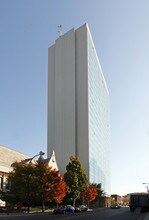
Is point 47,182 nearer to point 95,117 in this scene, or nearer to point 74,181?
point 74,181

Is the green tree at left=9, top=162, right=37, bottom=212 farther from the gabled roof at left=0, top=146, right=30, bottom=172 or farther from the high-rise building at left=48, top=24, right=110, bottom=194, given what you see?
the high-rise building at left=48, top=24, right=110, bottom=194

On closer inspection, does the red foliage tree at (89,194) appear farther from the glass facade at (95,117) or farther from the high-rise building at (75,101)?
the glass facade at (95,117)

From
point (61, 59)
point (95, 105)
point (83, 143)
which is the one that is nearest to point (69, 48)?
point (61, 59)

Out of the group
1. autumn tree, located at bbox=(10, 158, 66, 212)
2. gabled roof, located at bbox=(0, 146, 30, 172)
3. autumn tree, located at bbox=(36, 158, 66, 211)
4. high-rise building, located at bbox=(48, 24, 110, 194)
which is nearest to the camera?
autumn tree, located at bbox=(10, 158, 66, 212)

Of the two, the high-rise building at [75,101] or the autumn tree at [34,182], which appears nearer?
the autumn tree at [34,182]

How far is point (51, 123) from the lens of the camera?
6412 inches

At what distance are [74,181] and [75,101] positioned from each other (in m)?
66.8

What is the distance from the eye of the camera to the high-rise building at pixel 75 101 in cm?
14925

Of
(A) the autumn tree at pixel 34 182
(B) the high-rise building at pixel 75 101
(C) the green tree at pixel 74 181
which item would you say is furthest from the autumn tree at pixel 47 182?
(B) the high-rise building at pixel 75 101

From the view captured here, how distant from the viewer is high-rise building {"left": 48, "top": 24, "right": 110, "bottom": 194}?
14925 cm

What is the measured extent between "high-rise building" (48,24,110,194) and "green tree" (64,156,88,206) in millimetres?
47979

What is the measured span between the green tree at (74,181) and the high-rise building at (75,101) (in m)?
48.0

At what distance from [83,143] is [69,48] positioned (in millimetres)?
40671

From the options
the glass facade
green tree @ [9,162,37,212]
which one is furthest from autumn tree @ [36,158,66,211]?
the glass facade
